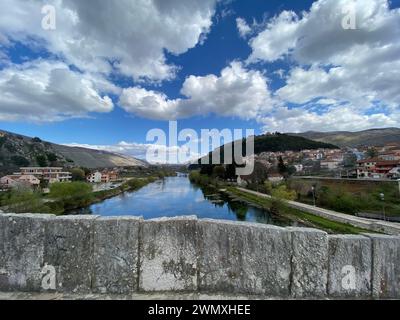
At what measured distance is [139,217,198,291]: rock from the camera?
9.02 ft

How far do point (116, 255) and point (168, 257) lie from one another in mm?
566

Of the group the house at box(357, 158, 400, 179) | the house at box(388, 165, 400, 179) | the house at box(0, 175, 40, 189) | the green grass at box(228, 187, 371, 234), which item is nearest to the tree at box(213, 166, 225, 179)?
the green grass at box(228, 187, 371, 234)

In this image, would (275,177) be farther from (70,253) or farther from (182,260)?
(70,253)

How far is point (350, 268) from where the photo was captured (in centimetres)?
280

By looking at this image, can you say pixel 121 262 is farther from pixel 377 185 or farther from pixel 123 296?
pixel 377 185

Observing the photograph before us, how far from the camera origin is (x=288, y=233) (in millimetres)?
2840

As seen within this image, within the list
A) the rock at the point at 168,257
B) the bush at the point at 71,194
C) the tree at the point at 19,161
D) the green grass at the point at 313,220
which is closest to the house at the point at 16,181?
the bush at the point at 71,194

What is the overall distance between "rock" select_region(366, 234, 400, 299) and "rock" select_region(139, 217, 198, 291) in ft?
6.46

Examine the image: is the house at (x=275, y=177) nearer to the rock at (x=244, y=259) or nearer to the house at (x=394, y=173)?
the house at (x=394, y=173)

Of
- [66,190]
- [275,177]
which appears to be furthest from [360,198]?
[66,190]

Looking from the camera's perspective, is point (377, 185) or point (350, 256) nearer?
point (350, 256)

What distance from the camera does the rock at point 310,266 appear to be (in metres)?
2.78
